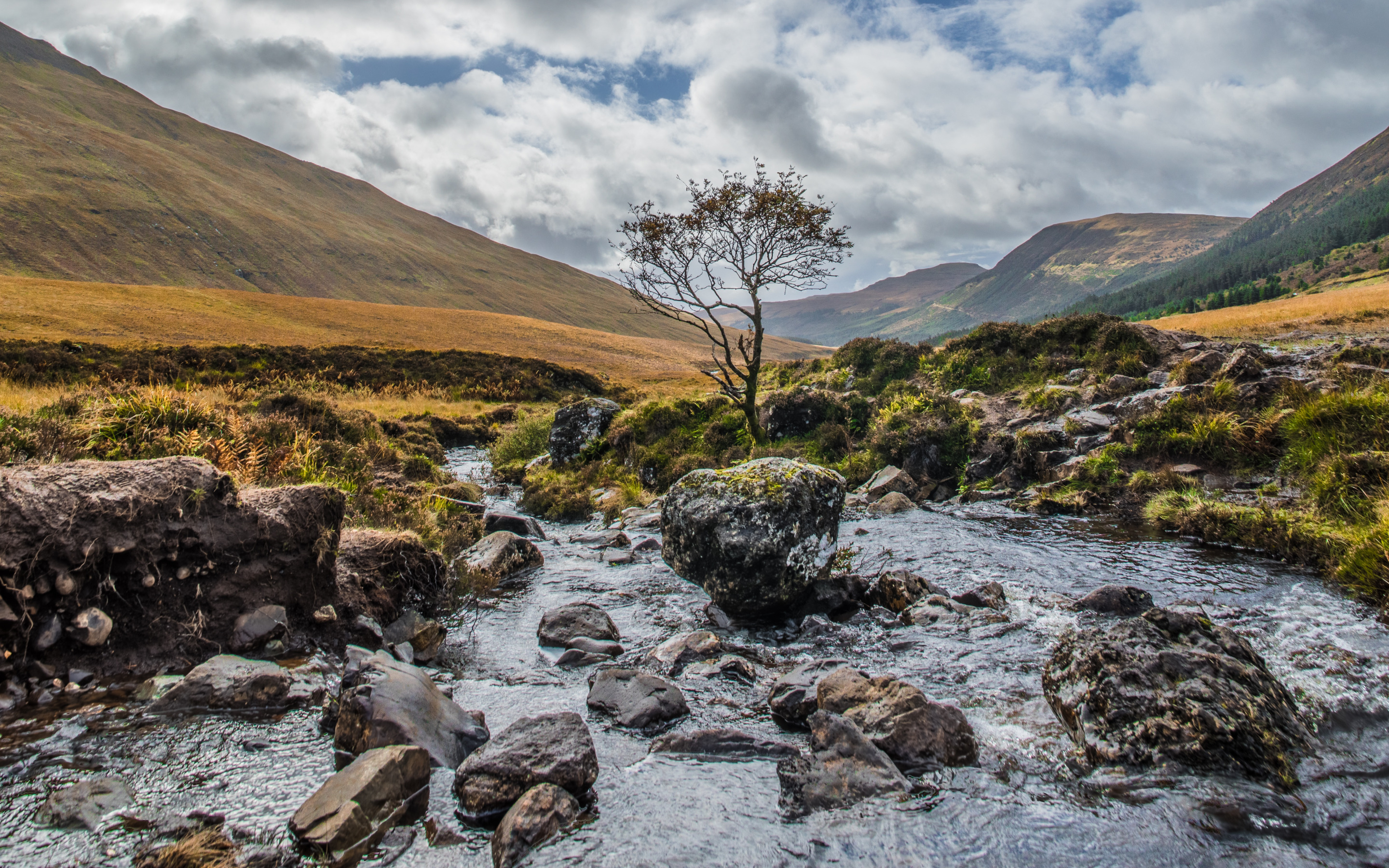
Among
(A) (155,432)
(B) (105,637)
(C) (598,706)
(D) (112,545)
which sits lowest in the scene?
(C) (598,706)

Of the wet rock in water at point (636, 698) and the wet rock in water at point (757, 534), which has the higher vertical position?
the wet rock in water at point (757, 534)

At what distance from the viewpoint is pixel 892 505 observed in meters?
16.2

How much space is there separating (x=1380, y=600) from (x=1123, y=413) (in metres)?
9.71

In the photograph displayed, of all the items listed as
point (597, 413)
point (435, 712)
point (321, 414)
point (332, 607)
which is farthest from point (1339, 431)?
point (321, 414)

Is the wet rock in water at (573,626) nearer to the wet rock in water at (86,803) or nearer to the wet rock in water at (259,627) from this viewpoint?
the wet rock in water at (259,627)

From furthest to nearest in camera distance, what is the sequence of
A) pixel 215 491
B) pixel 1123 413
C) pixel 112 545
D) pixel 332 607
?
pixel 1123 413, pixel 332 607, pixel 215 491, pixel 112 545

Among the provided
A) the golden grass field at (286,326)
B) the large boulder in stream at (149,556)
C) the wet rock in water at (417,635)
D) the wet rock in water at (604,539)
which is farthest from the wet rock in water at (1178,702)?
the golden grass field at (286,326)

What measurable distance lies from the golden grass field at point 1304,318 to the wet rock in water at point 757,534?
2889cm

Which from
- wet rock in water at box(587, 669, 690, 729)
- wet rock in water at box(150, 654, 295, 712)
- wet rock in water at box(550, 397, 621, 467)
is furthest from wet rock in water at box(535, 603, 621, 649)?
wet rock in water at box(550, 397, 621, 467)

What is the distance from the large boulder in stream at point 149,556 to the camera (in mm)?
5754

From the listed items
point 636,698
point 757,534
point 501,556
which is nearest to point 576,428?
point 501,556

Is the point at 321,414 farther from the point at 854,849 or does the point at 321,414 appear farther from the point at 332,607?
the point at 854,849

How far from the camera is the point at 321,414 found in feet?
57.6

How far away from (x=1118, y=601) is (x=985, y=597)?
1718 mm
